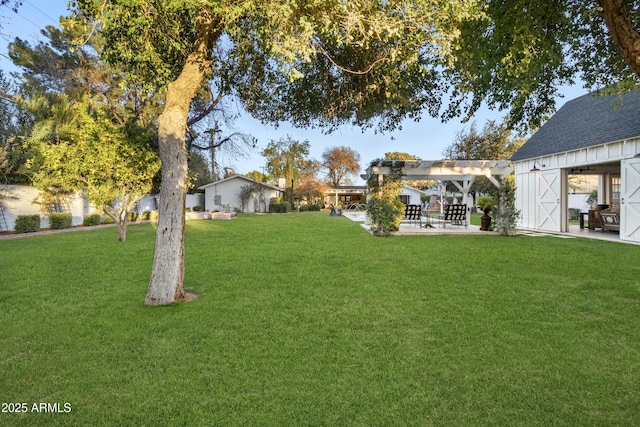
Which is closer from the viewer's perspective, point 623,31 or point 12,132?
point 623,31

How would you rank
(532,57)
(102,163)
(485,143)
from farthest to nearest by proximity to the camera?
(485,143) < (102,163) < (532,57)

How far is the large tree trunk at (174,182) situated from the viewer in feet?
15.7

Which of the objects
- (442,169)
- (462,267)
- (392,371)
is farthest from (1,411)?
(442,169)

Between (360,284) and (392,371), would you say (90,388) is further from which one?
(360,284)

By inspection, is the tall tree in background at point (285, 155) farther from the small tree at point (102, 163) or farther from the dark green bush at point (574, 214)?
the small tree at point (102, 163)

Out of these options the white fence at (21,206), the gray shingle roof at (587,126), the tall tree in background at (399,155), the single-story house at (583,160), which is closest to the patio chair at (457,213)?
the single-story house at (583,160)

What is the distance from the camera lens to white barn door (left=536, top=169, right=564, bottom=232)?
13.9 meters

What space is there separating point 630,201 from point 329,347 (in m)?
12.4

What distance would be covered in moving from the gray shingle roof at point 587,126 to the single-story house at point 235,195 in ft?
76.9

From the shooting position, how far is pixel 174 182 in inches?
190

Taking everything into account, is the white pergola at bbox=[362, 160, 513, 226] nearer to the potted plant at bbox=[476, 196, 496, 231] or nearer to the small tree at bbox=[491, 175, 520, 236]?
the small tree at bbox=[491, 175, 520, 236]

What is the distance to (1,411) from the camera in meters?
2.39

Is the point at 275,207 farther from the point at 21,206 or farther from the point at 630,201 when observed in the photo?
the point at 630,201

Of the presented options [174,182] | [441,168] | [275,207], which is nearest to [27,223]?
[174,182]
